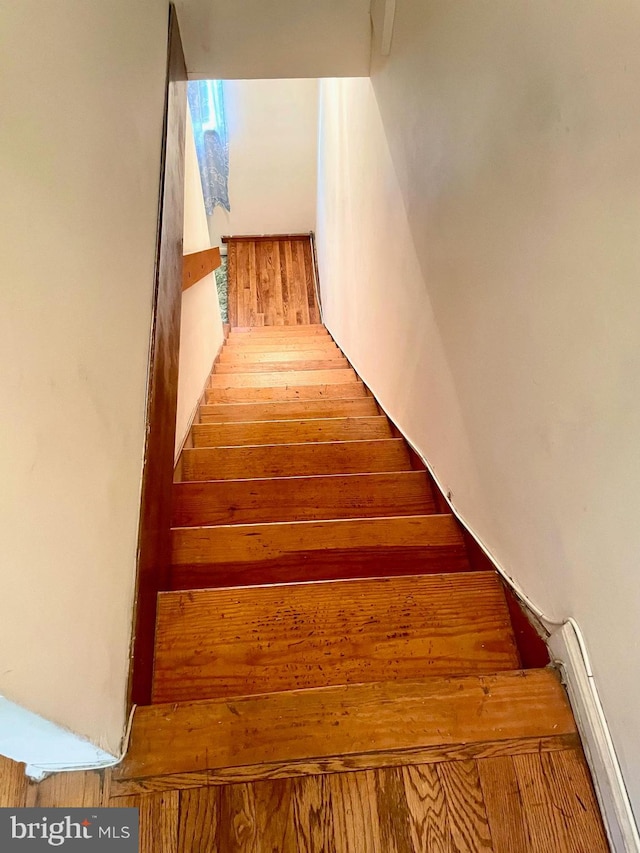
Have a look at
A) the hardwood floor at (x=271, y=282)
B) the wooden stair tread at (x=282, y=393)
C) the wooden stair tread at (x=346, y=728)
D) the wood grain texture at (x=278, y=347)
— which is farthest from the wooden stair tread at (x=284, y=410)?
the hardwood floor at (x=271, y=282)

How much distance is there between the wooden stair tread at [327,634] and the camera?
1.05 metres

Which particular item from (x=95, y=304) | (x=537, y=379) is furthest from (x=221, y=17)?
(x=537, y=379)

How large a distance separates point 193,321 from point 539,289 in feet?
6.74

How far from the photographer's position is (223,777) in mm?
858

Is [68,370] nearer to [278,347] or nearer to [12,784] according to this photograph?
[12,784]

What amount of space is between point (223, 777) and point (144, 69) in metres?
1.77

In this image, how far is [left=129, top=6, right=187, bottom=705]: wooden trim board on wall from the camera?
40.9 inches

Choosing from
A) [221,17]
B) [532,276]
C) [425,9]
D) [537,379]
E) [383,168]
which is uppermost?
[221,17]

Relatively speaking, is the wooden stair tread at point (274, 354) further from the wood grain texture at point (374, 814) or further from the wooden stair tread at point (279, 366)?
the wood grain texture at point (374, 814)

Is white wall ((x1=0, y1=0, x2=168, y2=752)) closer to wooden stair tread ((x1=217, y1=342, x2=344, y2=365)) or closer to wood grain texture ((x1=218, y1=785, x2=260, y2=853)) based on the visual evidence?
wood grain texture ((x1=218, y1=785, x2=260, y2=853))

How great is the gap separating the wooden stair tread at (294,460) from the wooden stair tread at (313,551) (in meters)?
0.47

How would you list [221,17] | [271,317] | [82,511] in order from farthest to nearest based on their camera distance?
1. [271,317]
2. [221,17]
3. [82,511]

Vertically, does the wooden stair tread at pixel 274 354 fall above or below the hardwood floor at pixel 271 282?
below

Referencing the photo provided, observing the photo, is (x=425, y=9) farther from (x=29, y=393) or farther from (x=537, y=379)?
(x=29, y=393)
